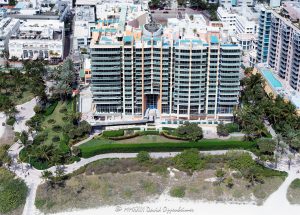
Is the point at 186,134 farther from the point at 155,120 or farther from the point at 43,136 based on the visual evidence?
the point at 43,136

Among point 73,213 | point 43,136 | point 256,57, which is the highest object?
point 256,57

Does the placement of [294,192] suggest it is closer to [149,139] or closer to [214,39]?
[149,139]

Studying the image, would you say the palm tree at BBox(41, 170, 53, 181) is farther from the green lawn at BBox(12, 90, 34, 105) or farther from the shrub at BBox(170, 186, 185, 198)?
the green lawn at BBox(12, 90, 34, 105)

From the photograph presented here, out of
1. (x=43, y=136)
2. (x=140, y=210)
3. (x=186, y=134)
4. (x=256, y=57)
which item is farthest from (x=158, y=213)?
(x=256, y=57)

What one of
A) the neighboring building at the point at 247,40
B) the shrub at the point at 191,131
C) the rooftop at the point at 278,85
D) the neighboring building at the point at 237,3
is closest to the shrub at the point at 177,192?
the shrub at the point at 191,131

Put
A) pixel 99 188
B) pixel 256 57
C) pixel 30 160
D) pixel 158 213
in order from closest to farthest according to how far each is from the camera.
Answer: pixel 158 213 < pixel 99 188 < pixel 30 160 < pixel 256 57

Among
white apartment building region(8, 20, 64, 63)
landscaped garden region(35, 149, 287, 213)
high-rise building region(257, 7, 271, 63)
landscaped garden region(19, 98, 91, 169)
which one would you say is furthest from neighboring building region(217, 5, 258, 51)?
landscaped garden region(35, 149, 287, 213)

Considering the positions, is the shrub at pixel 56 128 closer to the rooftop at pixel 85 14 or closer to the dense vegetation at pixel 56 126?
the dense vegetation at pixel 56 126
